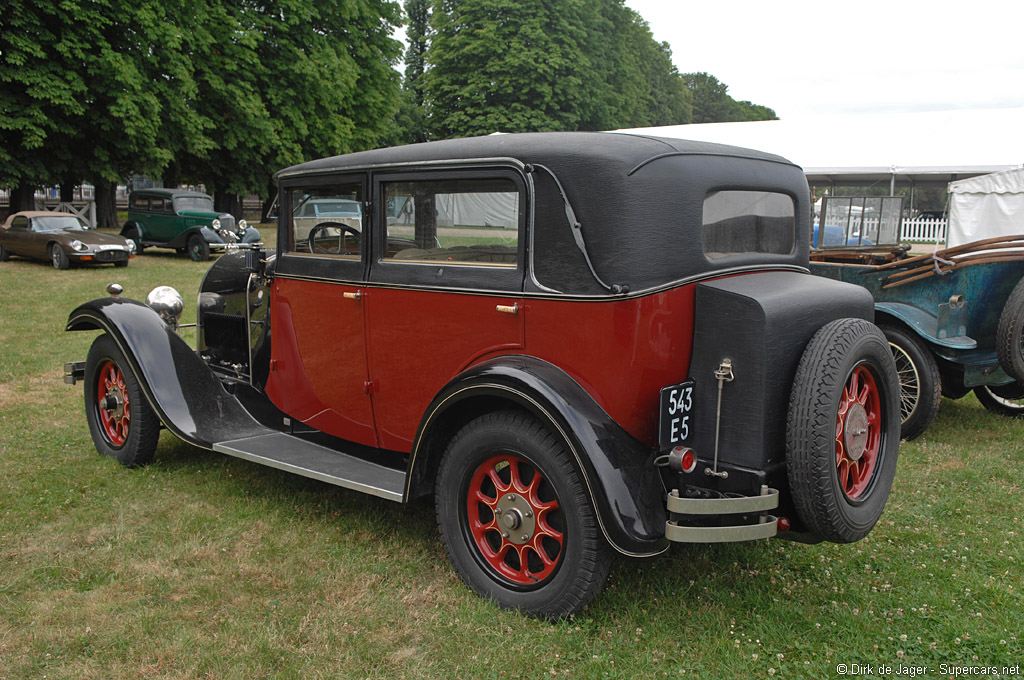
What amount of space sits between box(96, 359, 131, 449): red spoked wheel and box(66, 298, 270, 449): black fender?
11.9 inches

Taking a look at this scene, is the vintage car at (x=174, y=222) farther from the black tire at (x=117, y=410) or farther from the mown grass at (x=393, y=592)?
the mown grass at (x=393, y=592)

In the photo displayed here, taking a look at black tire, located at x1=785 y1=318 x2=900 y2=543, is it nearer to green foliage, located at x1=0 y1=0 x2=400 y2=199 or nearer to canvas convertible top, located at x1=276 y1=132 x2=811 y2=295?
canvas convertible top, located at x1=276 y1=132 x2=811 y2=295

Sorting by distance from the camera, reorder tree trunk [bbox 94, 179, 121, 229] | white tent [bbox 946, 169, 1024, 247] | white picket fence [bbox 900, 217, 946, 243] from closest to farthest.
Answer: white tent [bbox 946, 169, 1024, 247], white picket fence [bbox 900, 217, 946, 243], tree trunk [bbox 94, 179, 121, 229]

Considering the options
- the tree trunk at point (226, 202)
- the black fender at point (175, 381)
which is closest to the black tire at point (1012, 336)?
the black fender at point (175, 381)

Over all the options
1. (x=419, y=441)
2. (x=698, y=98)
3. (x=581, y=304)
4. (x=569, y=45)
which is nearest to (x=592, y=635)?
(x=419, y=441)

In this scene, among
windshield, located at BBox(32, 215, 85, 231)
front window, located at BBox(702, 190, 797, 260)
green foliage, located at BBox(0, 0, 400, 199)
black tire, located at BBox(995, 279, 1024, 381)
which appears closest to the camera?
front window, located at BBox(702, 190, 797, 260)

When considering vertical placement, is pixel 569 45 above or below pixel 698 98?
below

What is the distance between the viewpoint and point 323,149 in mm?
26234

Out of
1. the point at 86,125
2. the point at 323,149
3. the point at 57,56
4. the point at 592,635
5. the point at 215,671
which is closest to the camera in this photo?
the point at 215,671

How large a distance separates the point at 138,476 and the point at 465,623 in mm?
2693

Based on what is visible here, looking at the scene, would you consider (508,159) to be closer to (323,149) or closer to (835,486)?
(835,486)

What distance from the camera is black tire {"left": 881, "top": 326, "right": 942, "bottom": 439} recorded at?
5.54 m

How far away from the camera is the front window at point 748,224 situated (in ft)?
10.8

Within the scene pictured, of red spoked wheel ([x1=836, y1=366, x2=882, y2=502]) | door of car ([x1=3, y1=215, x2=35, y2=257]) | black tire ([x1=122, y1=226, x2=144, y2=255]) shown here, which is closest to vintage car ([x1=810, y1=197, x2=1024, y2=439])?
red spoked wheel ([x1=836, y1=366, x2=882, y2=502])
